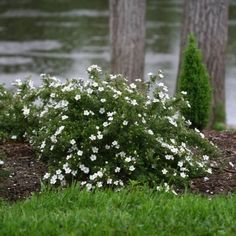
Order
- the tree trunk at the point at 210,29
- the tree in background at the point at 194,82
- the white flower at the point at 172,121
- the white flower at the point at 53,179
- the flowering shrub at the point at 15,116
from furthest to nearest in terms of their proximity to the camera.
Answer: the tree trunk at the point at 210,29 < the tree in background at the point at 194,82 < the flowering shrub at the point at 15,116 < the white flower at the point at 172,121 < the white flower at the point at 53,179

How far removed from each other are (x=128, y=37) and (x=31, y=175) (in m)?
5.51

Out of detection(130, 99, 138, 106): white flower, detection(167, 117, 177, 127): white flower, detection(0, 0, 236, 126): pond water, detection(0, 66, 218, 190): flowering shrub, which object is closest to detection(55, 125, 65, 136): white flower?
detection(0, 66, 218, 190): flowering shrub

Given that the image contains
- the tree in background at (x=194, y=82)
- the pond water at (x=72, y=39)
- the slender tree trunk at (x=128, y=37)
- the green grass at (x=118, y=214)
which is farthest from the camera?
the pond water at (x=72, y=39)

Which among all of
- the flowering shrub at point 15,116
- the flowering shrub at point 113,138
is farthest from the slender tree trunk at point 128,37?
the flowering shrub at point 113,138

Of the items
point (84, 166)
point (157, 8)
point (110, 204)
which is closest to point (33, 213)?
point (110, 204)

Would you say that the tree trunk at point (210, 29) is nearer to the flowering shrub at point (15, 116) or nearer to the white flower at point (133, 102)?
the flowering shrub at point (15, 116)

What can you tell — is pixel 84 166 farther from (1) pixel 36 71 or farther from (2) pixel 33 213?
(1) pixel 36 71

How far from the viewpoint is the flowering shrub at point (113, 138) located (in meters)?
6.09

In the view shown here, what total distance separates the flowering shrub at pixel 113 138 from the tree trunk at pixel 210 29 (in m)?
4.74

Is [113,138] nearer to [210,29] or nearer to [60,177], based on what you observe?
[60,177]

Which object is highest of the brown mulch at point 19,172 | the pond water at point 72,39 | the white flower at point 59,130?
the white flower at point 59,130

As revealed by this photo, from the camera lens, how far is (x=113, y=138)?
20.4 feet

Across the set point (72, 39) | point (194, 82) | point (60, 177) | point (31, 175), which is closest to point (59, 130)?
point (60, 177)

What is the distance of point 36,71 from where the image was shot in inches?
780
